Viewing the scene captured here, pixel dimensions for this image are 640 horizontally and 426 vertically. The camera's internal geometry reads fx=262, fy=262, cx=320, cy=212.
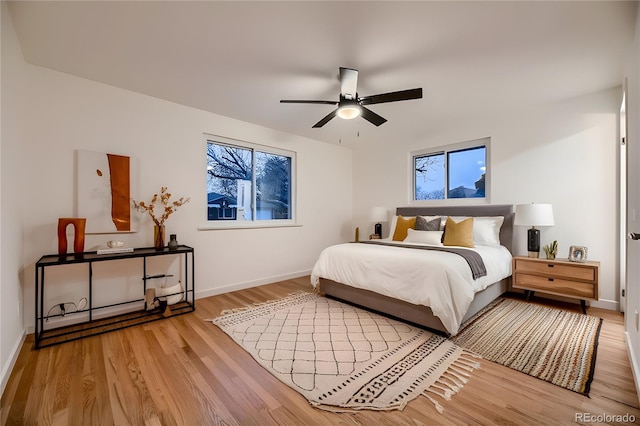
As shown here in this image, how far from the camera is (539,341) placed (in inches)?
88.9

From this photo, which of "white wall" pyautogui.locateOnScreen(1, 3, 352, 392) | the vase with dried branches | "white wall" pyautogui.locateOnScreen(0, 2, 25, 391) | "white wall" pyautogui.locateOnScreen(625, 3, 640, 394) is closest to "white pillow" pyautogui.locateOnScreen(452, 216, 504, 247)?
"white wall" pyautogui.locateOnScreen(625, 3, 640, 394)

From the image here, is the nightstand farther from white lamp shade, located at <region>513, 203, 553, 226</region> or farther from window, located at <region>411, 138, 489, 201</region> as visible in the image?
window, located at <region>411, 138, 489, 201</region>

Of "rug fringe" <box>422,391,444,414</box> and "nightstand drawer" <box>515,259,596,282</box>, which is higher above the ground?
"nightstand drawer" <box>515,259,596,282</box>

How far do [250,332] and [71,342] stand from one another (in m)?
1.50

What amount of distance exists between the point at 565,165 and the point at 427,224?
70.0 inches

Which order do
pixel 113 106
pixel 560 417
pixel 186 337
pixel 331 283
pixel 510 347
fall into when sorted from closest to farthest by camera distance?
pixel 560 417
pixel 510 347
pixel 186 337
pixel 113 106
pixel 331 283

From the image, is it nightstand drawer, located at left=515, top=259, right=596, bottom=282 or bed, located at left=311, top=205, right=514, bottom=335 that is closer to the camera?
bed, located at left=311, top=205, right=514, bottom=335

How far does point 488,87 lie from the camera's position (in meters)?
2.88

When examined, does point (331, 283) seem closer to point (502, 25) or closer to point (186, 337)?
point (186, 337)

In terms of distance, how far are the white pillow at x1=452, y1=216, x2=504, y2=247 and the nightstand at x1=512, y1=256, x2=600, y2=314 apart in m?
0.35

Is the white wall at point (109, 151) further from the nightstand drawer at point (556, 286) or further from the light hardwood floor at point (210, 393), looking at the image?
the nightstand drawer at point (556, 286)

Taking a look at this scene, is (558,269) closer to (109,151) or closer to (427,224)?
(427,224)

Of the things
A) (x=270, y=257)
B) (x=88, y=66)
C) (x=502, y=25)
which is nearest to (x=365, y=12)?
(x=502, y=25)

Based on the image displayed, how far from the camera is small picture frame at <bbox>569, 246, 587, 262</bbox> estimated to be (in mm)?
3021
